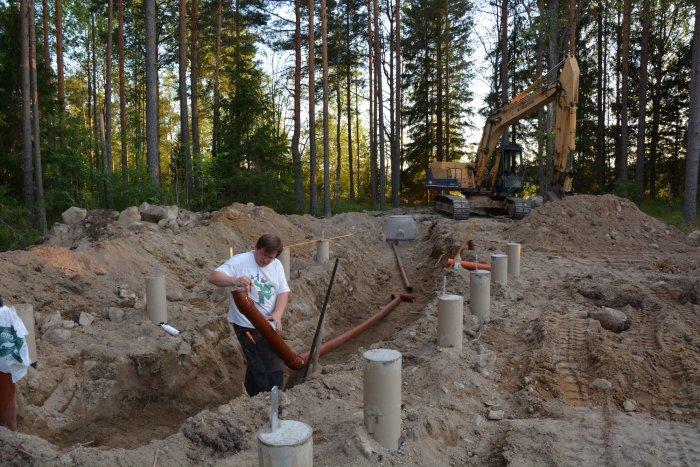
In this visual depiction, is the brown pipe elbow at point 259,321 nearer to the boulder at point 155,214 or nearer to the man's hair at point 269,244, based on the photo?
the man's hair at point 269,244

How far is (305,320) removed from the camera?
833cm

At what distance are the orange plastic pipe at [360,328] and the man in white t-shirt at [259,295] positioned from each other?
103 cm

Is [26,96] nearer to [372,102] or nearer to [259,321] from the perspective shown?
[259,321]

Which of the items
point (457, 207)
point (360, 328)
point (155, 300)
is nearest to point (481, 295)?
point (360, 328)

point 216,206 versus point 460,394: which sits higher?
point 216,206

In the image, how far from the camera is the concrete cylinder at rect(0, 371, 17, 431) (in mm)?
3707

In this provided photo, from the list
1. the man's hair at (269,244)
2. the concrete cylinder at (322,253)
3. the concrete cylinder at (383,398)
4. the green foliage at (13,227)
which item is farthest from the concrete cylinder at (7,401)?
the green foliage at (13,227)

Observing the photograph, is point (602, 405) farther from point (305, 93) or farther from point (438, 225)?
point (305, 93)

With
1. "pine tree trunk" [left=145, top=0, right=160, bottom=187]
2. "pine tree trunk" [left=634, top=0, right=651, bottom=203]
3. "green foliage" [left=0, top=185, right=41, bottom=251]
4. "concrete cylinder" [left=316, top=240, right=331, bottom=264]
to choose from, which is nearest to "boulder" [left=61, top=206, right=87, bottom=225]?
"green foliage" [left=0, top=185, right=41, bottom=251]

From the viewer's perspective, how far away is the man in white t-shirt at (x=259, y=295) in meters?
4.38

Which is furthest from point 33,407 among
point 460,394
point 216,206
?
point 216,206

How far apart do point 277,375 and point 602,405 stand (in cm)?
299

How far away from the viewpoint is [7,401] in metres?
3.81

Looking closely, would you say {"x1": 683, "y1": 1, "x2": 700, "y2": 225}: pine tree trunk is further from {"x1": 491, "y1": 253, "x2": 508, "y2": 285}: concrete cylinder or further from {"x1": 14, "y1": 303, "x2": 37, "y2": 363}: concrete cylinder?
{"x1": 14, "y1": 303, "x2": 37, "y2": 363}: concrete cylinder
